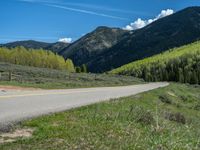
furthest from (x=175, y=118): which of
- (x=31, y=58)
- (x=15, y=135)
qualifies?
(x=31, y=58)

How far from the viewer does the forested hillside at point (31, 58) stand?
16961 centimetres

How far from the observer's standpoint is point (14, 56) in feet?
561

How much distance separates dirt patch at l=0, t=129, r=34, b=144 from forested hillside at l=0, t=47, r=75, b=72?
513 feet

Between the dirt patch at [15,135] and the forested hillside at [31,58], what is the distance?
156 metres

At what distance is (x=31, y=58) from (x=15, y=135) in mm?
168305

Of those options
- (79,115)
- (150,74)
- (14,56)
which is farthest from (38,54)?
(79,115)

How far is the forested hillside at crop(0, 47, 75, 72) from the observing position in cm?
16961

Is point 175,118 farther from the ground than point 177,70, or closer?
closer

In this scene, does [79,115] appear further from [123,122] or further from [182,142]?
[182,142]

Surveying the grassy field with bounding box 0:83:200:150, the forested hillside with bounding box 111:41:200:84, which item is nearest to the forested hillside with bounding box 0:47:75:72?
the forested hillside with bounding box 111:41:200:84

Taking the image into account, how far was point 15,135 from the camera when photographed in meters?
10.5

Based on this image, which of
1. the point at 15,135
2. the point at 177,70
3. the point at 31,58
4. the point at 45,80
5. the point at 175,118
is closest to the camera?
the point at 15,135

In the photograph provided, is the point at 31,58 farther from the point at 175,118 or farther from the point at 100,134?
the point at 100,134

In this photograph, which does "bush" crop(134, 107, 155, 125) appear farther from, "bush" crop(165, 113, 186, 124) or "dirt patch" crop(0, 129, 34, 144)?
"dirt patch" crop(0, 129, 34, 144)
